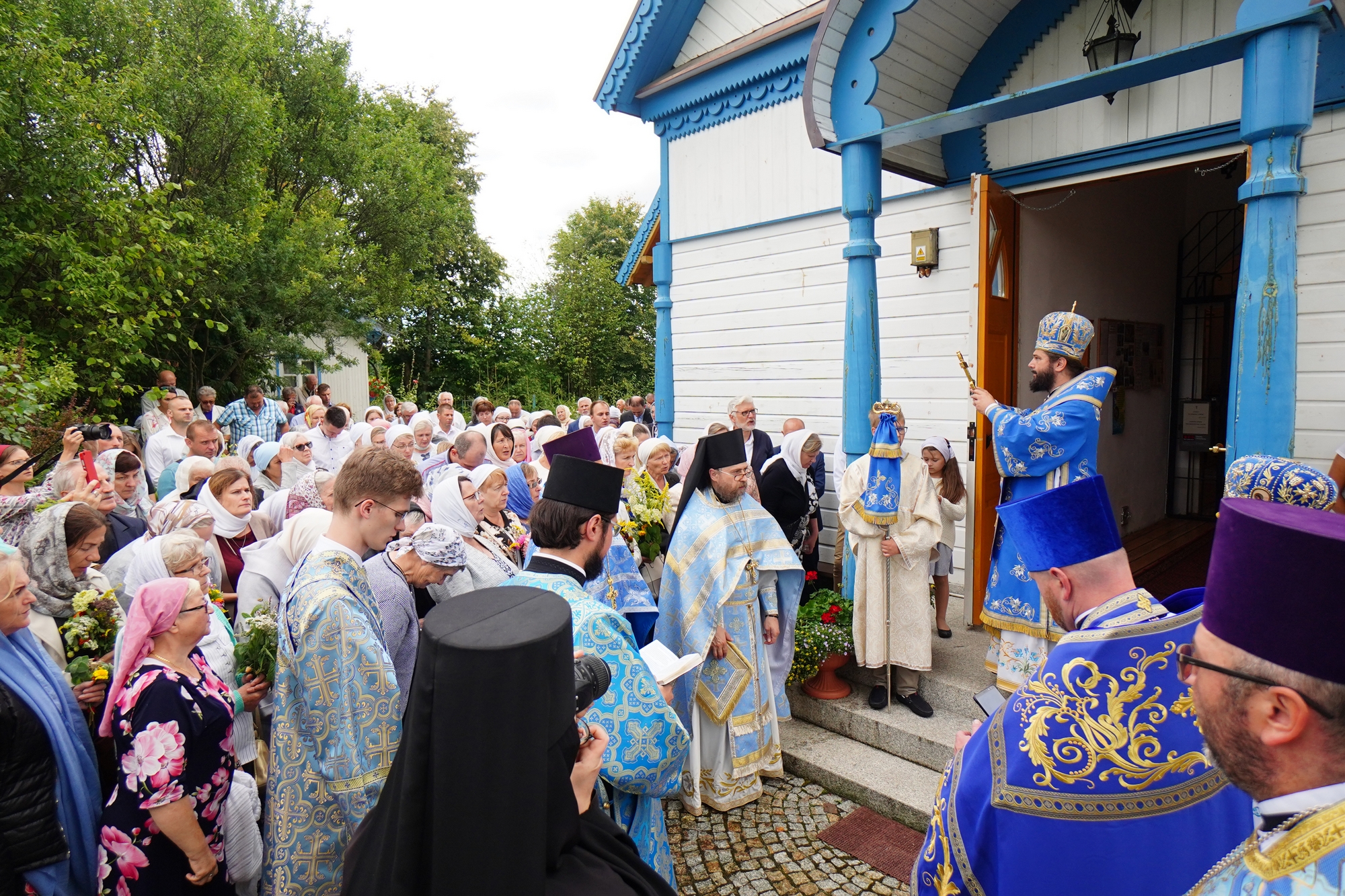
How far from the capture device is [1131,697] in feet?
6.13

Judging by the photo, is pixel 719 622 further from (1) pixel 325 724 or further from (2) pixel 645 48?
(2) pixel 645 48

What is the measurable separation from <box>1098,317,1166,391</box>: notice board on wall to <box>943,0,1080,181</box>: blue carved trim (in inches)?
97.6

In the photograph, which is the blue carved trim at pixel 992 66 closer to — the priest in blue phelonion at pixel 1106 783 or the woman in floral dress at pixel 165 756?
the priest in blue phelonion at pixel 1106 783

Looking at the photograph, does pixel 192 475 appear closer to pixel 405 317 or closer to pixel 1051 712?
pixel 1051 712

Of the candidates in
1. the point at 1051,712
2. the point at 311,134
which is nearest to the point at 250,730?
the point at 1051,712

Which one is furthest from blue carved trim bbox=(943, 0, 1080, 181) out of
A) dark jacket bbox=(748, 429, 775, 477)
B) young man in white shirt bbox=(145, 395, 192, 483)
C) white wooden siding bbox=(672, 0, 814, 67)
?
young man in white shirt bbox=(145, 395, 192, 483)

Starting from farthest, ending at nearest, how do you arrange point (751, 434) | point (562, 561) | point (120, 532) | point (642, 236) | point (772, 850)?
point (642, 236) < point (751, 434) < point (120, 532) < point (772, 850) < point (562, 561)

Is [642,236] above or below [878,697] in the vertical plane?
above

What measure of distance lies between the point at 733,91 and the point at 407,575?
704 cm

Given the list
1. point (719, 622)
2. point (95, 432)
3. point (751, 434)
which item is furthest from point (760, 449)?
point (95, 432)

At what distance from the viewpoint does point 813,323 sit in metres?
7.91

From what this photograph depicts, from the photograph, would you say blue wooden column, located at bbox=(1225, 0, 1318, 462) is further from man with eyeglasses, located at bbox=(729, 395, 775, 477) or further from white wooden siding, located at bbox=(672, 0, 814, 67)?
white wooden siding, located at bbox=(672, 0, 814, 67)

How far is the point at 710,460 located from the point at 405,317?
25800 millimetres

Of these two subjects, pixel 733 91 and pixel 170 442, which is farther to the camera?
pixel 733 91
